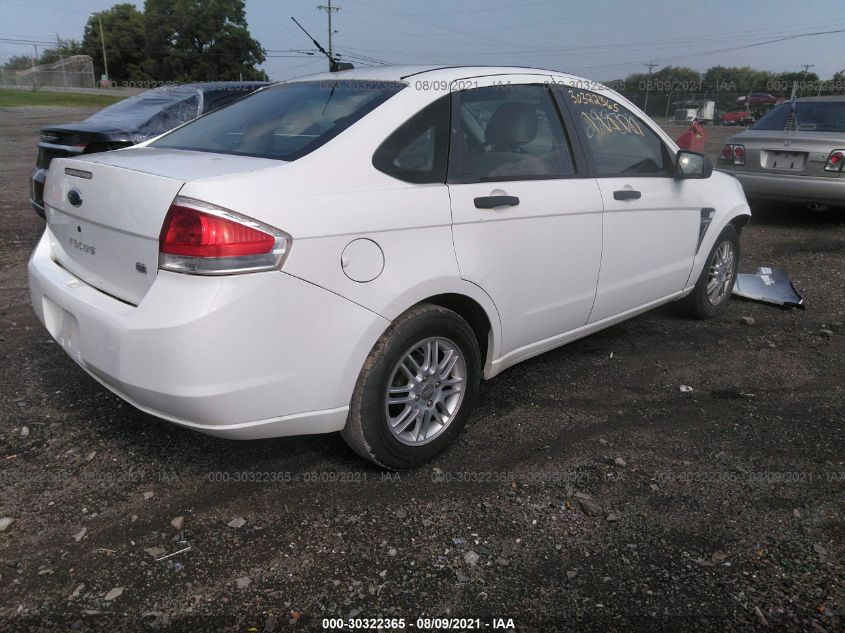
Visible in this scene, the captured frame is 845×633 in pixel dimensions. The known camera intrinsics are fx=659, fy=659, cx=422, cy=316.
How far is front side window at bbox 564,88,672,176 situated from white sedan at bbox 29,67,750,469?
18 millimetres

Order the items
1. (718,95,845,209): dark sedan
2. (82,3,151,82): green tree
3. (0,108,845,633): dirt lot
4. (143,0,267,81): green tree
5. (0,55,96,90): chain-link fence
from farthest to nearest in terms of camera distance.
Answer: (82,3,151,82): green tree < (143,0,267,81): green tree < (0,55,96,90): chain-link fence < (718,95,845,209): dark sedan < (0,108,845,633): dirt lot

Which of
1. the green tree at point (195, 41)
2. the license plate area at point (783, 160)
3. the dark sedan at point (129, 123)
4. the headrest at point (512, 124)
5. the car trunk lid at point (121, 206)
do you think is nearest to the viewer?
the car trunk lid at point (121, 206)

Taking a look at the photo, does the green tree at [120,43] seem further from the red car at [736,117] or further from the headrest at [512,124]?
the headrest at [512,124]

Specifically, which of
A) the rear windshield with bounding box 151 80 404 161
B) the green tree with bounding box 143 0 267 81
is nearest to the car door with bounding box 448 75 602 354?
the rear windshield with bounding box 151 80 404 161

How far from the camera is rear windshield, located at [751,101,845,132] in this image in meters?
8.29

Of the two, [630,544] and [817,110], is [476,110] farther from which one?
[817,110]

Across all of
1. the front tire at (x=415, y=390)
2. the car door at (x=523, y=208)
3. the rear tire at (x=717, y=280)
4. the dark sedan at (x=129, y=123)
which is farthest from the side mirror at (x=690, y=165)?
the dark sedan at (x=129, y=123)

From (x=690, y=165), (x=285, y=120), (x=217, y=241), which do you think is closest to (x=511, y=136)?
(x=285, y=120)

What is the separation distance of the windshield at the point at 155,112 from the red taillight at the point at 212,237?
490cm

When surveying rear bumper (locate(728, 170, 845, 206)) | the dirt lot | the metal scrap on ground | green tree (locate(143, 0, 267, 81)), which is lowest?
the dirt lot

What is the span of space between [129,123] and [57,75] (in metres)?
56.9

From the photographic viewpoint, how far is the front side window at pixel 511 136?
9.85ft

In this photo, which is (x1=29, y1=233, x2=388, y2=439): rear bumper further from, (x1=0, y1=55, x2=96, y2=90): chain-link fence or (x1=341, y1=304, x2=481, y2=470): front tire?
(x1=0, y1=55, x2=96, y2=90): chain-link fence

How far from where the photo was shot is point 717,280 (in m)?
5.00
